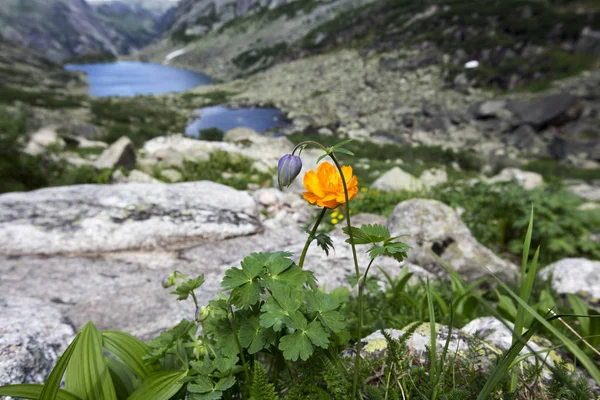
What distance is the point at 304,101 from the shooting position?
41031 millimetres

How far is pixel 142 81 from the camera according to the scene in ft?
266

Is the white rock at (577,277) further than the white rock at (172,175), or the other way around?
the white rock at (172,175)

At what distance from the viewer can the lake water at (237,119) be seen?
31.3 m

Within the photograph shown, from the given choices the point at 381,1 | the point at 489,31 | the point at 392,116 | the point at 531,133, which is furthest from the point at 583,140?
the point at 381,1

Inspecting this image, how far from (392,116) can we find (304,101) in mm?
12602

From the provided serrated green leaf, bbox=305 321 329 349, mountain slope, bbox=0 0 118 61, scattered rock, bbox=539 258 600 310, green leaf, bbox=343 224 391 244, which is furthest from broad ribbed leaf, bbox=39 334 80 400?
mountain slope, bbox=0 0 118 61

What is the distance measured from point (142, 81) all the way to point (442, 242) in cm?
9182

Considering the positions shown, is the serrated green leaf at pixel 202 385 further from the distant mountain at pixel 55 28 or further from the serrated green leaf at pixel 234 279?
the distant mountain at pixel 55 28

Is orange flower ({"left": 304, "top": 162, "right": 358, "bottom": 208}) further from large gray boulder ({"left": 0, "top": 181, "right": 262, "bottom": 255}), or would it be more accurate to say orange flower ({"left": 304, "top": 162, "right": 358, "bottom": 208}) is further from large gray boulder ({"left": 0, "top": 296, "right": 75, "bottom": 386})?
large gray boulder ({"left": 0, "top": 181, "right": 262, "bottom": 255})

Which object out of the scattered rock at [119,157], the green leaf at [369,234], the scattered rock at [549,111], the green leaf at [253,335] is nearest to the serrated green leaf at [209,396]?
the green leaf at [253,335]

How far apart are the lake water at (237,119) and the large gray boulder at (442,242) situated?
2577 cm

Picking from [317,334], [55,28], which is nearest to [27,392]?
[317,334]

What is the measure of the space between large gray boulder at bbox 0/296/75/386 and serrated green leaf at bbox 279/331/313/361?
1.42m

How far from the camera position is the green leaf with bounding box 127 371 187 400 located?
4.05ft
